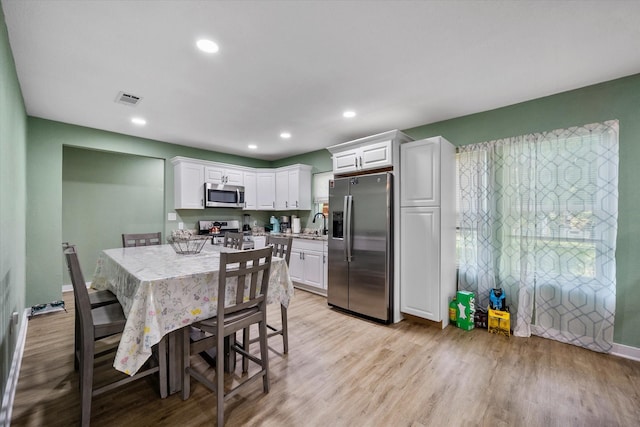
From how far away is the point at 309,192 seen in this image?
5.27m

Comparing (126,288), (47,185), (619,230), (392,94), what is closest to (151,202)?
(47,185)

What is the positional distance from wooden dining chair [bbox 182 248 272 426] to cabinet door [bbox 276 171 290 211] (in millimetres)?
3344

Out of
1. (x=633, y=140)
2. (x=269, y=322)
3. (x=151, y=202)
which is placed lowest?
(x=269, y=322)

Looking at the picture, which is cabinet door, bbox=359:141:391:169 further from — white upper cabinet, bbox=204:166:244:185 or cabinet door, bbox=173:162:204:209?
cabinet door, bbox=173:162:204:209

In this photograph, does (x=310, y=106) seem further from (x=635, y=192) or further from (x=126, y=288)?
(x=635, y=192)

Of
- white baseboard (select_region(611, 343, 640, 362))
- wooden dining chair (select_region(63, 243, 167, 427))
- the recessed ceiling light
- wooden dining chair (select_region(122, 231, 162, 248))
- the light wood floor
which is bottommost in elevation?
the light wood floor

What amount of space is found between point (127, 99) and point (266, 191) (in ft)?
9.62

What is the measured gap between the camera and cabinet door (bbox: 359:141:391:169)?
3291 millimetres

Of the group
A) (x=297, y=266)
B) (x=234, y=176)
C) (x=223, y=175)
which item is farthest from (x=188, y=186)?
(x=297, y=266)

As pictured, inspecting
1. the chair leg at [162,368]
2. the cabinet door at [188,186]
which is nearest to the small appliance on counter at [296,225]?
the cabinet door at [188,186]

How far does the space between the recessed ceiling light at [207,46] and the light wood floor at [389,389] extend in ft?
8.21

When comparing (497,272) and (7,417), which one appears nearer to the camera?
(7,417)

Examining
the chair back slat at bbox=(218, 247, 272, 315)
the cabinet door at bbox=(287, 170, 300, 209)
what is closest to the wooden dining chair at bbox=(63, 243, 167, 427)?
the chair back slat at bbox=(218, 247, 272, 315)

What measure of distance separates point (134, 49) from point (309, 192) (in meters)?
3.53
